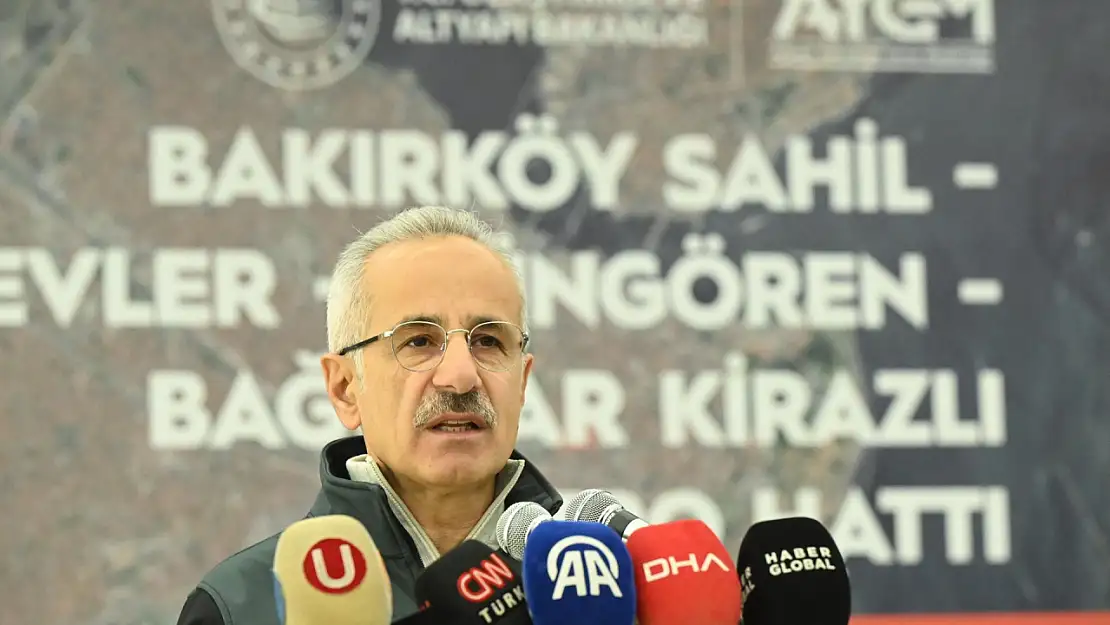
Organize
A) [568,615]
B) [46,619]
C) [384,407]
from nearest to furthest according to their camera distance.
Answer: [568,615]
[384,407]
[46,619]

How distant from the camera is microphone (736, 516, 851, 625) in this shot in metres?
1.31

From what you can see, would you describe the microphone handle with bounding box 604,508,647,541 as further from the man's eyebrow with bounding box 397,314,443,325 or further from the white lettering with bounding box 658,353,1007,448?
the white lettering with bounding box 658,353,1007,448

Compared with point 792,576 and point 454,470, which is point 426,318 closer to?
point 454,470

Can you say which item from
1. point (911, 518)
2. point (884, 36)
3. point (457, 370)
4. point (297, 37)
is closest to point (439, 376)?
point (457, 370)

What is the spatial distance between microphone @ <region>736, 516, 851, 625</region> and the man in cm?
43

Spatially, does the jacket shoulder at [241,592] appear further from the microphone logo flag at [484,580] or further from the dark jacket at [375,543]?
the microphone logo flag at [484,580]

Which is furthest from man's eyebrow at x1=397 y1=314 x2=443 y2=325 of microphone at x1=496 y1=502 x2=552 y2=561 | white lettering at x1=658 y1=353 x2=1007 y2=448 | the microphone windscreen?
white lettering at x1=658 y1=353 x2=1007 y2=448

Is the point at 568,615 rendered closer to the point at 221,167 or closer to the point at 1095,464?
the point at 221,167

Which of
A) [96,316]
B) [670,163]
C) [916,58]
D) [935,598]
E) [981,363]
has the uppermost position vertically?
[916,58]

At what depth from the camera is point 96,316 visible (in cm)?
351

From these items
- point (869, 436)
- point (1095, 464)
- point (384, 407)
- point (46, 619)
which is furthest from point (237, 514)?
point (1095, 464)

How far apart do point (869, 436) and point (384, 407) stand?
228 centimetres

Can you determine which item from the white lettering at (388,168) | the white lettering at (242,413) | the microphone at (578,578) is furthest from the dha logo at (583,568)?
the white lettering at (388,168)

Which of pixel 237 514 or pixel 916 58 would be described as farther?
pixel 916 58
